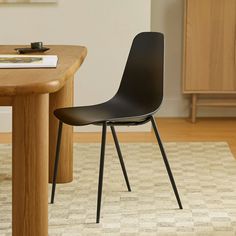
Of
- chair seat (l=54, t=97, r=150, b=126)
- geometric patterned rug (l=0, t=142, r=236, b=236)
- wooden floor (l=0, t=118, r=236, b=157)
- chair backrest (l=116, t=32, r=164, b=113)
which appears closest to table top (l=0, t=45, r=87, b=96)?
chair seat (l=54, t=97, r=150, b=126)

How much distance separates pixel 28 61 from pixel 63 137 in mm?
885

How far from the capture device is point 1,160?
406cm

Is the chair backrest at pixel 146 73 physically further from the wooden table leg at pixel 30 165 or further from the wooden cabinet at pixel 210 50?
the wooden cabinet at pixel 210 50

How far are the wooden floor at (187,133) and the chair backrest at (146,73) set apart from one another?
3.94 ft

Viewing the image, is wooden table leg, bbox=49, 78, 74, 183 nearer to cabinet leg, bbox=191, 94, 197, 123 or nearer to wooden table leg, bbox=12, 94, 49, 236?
wooden table leg, bbox=12, 94, 49, 236

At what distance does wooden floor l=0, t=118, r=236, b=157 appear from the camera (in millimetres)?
4707

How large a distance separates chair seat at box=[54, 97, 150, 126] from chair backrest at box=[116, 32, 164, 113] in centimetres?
5

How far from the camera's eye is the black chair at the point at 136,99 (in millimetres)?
3025

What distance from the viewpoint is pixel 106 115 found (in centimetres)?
307

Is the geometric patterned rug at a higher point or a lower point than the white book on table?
lower

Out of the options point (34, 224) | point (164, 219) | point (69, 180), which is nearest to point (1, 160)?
point (69, 180)

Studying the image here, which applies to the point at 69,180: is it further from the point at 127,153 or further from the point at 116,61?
the point at 116,61

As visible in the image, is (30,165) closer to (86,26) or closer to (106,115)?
(106,115)

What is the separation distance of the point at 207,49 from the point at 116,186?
1987 millimetres
